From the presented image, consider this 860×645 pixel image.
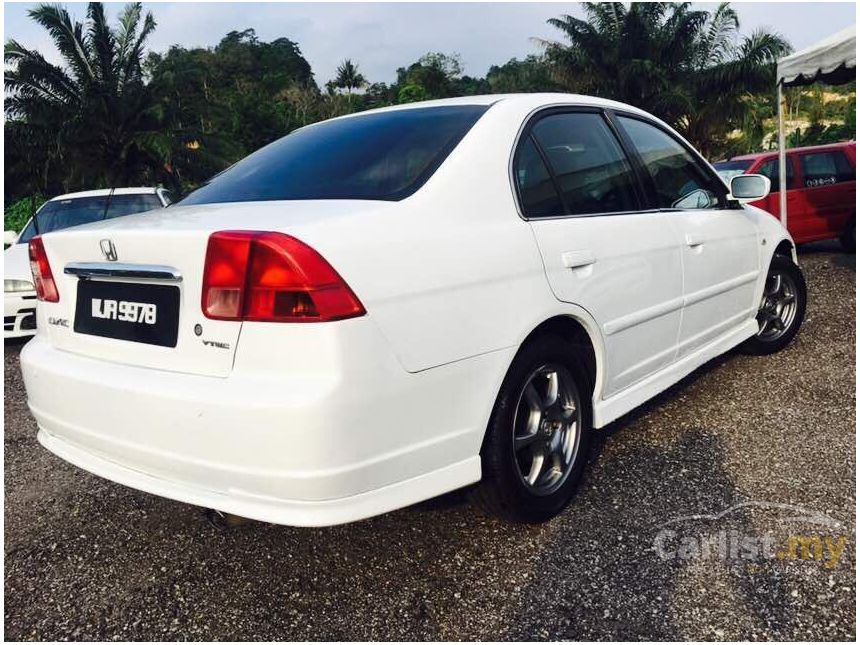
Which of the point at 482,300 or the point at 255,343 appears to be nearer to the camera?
the point at 255,343

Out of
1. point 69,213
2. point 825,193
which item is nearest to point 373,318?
point 69,213

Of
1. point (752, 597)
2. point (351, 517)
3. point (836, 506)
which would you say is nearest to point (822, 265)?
point (836, 506)

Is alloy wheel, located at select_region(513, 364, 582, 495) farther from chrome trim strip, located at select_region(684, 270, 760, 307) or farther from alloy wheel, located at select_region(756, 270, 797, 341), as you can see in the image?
alloy wheel, located at select_region(756, 270, 797, 341)

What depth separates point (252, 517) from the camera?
1943 mm

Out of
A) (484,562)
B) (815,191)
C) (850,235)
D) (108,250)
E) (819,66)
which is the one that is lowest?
(850,235)

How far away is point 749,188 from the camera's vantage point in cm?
394

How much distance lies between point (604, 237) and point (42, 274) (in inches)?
81.1

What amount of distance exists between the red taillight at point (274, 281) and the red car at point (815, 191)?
8906mm

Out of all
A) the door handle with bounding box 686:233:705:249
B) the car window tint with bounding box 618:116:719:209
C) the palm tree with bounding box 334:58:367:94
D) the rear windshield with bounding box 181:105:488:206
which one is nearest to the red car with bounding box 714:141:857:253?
the car window tint with bounding box 618:116:719:209

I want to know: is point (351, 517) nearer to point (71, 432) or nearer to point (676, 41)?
point (71, 432)

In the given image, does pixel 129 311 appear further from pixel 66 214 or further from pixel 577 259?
pixel 66 214

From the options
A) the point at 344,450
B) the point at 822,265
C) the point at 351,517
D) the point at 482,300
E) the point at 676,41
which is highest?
the point at 676,41

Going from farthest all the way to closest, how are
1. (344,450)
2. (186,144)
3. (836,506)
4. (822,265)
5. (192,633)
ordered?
(186,144), (822,265), (836,506), (192,633), (344,450)

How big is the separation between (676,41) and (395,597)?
70.0 feet
